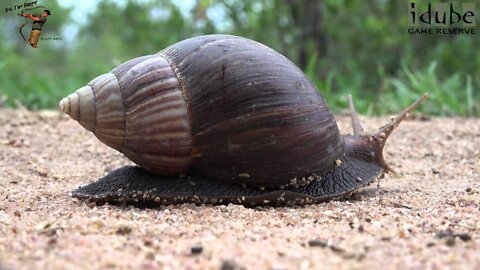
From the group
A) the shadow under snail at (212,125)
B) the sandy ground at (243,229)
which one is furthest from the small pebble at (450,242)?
the shadow under snail at (212,125)

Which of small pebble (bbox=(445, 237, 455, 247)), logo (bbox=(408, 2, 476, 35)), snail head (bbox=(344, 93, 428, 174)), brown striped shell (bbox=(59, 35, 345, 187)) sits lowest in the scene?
small pebble (bbox=(445, 237, 455, 247))

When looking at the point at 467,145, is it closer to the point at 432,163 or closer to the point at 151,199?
the point at 432,163

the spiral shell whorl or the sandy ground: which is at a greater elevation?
the spiral shell whorl

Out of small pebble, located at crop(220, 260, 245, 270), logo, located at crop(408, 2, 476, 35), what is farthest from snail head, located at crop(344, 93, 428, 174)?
logo, located at crop(408, 2, 476, 35)

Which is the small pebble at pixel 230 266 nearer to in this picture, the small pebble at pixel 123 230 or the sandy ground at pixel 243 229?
the sandy ground at pixel 243 229

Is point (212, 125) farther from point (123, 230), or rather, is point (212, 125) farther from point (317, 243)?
point (317, 243)

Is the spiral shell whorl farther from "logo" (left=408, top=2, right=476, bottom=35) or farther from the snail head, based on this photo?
"logo" (left=408, top=2, right=476, bottom=35)
